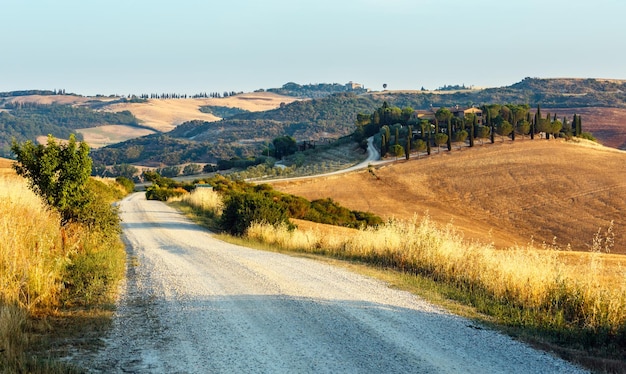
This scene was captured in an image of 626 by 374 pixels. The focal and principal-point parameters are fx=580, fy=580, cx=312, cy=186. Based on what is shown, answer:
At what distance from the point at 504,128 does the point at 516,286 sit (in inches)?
3617

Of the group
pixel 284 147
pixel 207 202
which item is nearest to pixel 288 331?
pixel 207 202

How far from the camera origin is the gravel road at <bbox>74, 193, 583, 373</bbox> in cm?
748

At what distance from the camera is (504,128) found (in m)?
98.4

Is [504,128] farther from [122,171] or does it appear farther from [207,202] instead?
[122,171]

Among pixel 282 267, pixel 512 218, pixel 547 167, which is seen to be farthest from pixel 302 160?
pixel 282 267

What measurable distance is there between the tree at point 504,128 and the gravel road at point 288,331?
3554 inches

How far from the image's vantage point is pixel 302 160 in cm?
10606

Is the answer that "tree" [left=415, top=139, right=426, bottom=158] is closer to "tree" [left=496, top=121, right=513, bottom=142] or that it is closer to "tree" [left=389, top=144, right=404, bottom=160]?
"tree" [left=389, top=144, right=404, bottom=160]

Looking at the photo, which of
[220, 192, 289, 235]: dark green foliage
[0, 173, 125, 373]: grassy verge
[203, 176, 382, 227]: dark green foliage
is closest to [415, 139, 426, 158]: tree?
[203, 176, 382, 227]: dark green foliage

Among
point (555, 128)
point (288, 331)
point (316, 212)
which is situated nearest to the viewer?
point (288, 331)

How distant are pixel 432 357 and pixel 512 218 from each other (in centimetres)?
5794

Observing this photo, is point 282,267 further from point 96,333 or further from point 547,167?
point 547,167

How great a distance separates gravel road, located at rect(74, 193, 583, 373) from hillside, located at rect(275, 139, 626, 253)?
121 ft

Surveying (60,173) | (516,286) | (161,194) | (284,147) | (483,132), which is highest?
(60,173)
